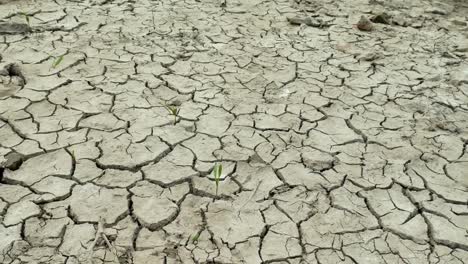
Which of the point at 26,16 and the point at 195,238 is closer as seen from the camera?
the point at 195,238

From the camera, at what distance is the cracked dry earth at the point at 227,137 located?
1976 millimetres

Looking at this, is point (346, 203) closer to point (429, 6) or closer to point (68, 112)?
point (68, 112)

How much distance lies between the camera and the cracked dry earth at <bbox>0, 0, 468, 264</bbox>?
1.98 meters

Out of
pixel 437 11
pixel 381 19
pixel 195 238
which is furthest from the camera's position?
pixel 437 11

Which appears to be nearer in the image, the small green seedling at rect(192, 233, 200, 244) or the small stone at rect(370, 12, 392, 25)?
the small green seedling at rect(192, 233, 200, 244)

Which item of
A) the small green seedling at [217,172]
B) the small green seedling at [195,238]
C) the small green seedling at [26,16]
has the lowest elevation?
the small green seedling at [195,238]

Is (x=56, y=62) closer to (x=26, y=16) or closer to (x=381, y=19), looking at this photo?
(x=26, y=16)

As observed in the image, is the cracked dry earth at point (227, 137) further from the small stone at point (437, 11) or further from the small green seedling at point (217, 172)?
the small stone at point (437, 11)

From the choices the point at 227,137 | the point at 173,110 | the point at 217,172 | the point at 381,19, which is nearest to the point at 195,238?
the point at 217,172

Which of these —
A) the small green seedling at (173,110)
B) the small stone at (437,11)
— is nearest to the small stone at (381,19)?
the small stone at (437,11)

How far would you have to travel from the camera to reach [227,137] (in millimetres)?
2631

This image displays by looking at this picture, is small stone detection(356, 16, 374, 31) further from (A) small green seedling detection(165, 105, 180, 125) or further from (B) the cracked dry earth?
(A) small green seedling detection(165, 105, 180, 125)

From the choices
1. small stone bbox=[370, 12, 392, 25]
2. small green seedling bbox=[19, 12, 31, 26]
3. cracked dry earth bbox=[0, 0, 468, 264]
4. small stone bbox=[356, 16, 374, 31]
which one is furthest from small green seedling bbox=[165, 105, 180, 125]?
small stone bbox=[370, 12, 392, 25]

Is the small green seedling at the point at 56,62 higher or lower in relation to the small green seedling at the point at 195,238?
higher
